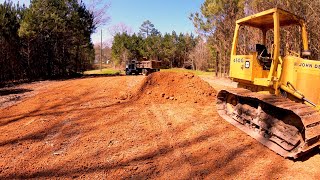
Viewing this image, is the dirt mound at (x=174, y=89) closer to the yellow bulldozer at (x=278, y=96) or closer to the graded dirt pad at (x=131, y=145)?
the graded dirt pad at (x=131, y=145)

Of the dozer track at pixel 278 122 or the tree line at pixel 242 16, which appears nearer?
the dozer track at pixel 278 122

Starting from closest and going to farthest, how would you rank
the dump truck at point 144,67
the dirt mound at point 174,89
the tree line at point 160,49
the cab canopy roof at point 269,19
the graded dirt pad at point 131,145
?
the graded dirt pad at point 131,145 < the cab canopy roof at point 269,19 < the dirt mound at point 174,89 < the dump truck at point 144,67 < the tree line at point 160,49

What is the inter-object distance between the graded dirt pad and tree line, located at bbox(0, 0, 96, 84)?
36.7 ft

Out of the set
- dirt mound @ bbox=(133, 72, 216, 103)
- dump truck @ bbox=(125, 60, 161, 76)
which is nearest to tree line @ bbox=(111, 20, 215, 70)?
dump truck @ bbox=(125, 60, 161, 76)

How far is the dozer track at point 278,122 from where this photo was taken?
474 cm

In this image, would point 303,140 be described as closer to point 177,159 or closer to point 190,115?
point 177,159

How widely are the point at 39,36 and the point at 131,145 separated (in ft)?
60.3

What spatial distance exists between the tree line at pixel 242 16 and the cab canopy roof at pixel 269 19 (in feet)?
22.1

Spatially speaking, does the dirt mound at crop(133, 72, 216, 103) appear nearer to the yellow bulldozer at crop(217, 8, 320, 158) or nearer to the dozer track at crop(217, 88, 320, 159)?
the yellow bulldozer at crop(217, 8, 320, 158)

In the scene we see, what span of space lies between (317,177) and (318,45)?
1177 cm

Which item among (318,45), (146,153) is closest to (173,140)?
(146,153)

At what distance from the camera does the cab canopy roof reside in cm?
603

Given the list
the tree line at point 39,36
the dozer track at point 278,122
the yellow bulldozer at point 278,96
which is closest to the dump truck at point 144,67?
the tree line at point 39,36

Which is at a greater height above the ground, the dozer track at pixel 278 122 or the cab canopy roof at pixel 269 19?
the cab canopy roof at pixel 269 19
